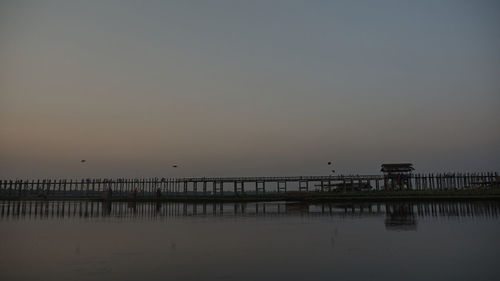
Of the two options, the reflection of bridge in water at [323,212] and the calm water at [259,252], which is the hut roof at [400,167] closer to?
the reflection of bridge in water at [323,212]

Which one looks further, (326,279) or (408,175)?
(408,175)

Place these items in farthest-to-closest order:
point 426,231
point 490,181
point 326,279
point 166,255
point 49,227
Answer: point 490,181, point 49,227, point 426,231, point 166,255, point 326,279

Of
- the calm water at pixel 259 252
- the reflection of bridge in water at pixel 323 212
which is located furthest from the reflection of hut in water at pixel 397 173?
the calm water at pixel 259 252

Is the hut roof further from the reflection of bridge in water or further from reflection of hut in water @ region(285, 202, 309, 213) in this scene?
reflection of hut in water @ region(285, 202, 309, 213)

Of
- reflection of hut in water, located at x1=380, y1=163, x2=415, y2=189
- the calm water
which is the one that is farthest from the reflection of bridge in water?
reflection of hut in water, located at x1=380, y1=163, x2=415, y2=189

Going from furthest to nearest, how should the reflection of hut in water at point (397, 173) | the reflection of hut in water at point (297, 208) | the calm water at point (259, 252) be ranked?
the reflection of hut in water at point (397, 173) < the reflection of hut in water at point (297, 208) < the calm water at point (259, 252)

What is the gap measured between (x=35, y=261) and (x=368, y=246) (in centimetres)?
1299

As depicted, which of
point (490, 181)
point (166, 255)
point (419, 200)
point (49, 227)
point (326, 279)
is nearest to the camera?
point (326, 279)

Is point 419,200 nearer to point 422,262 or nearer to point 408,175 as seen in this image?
point 408,175

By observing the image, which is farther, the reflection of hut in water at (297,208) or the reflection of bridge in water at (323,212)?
the reflection of hut in water at (297,208)

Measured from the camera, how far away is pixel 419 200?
47.3m

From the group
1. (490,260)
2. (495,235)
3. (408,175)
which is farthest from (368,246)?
(408,175)

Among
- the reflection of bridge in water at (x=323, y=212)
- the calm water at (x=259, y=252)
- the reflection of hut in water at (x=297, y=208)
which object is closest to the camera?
the calm water at (x=259, y=252)

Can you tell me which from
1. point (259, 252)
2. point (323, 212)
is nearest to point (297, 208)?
point (323, 212)
